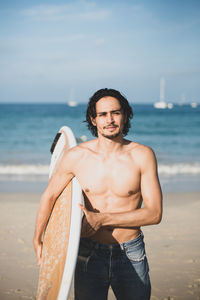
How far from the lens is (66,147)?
2.90 metres

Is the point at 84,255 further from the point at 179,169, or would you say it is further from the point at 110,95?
the point at 179,169

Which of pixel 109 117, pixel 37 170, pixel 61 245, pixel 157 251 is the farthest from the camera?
pixel 37 170

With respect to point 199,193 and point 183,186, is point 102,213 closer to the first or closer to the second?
point 199,193

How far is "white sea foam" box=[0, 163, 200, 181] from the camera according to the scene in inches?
427

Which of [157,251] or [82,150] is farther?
[157,251]

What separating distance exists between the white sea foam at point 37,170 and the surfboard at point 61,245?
8.17 metres

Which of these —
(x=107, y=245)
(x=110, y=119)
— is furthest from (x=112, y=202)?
(x=110, y=119)

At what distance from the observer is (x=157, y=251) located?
504 centimetres

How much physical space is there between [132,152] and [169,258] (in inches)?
118

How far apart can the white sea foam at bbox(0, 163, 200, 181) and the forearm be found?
8.42 m

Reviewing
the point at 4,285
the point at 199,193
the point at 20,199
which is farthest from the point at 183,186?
the point at 4,285

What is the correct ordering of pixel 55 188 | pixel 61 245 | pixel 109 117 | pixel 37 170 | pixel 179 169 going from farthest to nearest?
pixel 179 169
pixel 37 170
pixel 55 188
pixel 109 117
pixel 61 245

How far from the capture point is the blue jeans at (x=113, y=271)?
2.27 metres

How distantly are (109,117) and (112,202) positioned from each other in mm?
589
